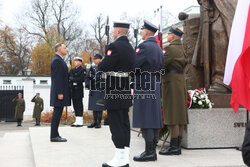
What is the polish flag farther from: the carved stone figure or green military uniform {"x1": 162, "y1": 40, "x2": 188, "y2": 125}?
the carved stone figure

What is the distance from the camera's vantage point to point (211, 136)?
574cm

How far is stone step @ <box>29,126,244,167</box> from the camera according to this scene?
14.6 ft

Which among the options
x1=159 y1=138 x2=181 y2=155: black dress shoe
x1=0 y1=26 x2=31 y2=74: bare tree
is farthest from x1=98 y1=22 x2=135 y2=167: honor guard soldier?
x1=0 y1=26 x2=31 y2=74: bare tree

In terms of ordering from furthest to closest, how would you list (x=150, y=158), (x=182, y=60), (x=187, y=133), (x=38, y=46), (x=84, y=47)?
(x=84, y=47)
(x=38, y=46)
(x=187, y=133)
(x=182, y=60)
(x=150, y=158)

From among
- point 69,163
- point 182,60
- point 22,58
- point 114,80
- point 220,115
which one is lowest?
point 69,163

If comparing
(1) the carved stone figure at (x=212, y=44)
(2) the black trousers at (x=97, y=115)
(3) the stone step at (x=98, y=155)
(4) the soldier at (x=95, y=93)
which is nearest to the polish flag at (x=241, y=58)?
(3) the stone step at (x=98, y=155)

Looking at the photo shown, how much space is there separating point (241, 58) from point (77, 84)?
649 cm

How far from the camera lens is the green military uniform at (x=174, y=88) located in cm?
516

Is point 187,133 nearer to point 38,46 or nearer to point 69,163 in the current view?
point 69,163

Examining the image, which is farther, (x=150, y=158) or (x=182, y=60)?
(x=182, y=60)

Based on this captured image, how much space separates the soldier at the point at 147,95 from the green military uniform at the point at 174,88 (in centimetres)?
47

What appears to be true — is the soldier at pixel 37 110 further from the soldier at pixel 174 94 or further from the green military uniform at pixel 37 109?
the soldier at pixel 174 94

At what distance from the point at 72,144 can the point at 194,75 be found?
288 centimetres

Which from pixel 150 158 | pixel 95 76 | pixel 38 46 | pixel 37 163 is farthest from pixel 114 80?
pixel 38 46
